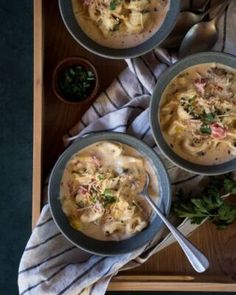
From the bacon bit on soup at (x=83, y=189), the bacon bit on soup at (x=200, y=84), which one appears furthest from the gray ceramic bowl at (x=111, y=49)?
the bacon bit on soup at (x=83, y=189)

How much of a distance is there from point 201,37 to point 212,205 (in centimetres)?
36

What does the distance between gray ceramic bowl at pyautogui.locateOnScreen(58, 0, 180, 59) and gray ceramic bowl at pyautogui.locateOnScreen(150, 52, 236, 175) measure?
70 millimetres

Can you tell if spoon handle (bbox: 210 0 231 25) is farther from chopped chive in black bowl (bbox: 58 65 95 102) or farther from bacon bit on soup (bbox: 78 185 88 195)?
bacon bit on soup (bbox: 78 185 88 195)

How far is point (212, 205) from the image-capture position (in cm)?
124

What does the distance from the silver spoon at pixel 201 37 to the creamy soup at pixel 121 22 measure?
0.24 feet

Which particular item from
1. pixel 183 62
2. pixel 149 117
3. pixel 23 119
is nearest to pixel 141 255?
pixel 149 117

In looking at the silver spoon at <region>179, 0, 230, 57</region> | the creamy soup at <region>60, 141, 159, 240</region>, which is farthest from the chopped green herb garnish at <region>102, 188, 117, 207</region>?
the silver spoon at <region>179, 0, 230, 57</region>

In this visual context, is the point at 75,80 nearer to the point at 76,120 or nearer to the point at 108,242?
the point at 76,120

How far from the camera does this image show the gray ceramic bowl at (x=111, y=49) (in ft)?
4.04

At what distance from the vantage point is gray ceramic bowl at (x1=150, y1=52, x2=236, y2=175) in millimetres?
1208

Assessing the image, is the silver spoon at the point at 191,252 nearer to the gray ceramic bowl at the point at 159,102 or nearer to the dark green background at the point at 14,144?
the gray ceramic bowl at the point at 159,102

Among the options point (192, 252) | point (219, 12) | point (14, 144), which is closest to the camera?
point (192, 252)

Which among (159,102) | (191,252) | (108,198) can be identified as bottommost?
(191,252)

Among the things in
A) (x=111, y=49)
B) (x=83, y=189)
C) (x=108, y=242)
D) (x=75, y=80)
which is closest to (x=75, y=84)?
(x=75, y=80)
